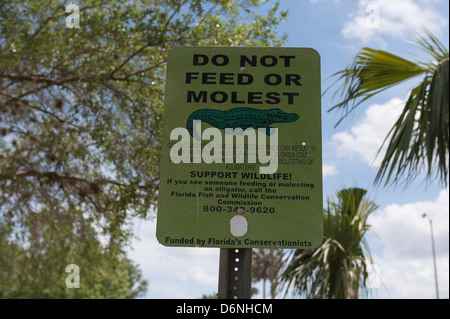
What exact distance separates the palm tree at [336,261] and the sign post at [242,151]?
671 centimetres

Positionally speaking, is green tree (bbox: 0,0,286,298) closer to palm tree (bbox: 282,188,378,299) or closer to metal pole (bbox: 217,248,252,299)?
palm tree (bbox: 282,188,378,299)

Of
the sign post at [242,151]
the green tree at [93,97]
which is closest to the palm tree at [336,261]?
the green tree at [93,97]

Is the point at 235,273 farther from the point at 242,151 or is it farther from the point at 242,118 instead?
the point at 242,118

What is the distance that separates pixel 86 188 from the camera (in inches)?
380

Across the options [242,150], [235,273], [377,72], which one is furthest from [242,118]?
[377,72]

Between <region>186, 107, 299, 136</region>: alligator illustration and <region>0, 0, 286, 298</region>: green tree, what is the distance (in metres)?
6.13

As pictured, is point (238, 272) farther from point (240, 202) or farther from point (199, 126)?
point (199, 126)

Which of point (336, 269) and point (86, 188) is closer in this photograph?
point (336, 269)

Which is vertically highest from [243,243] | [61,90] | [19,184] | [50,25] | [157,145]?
[50,25]

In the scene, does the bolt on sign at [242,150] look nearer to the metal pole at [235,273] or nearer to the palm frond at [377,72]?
the metal pole at [235,273]

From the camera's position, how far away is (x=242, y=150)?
2033 millimetres

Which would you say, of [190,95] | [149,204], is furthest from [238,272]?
[149,204]
